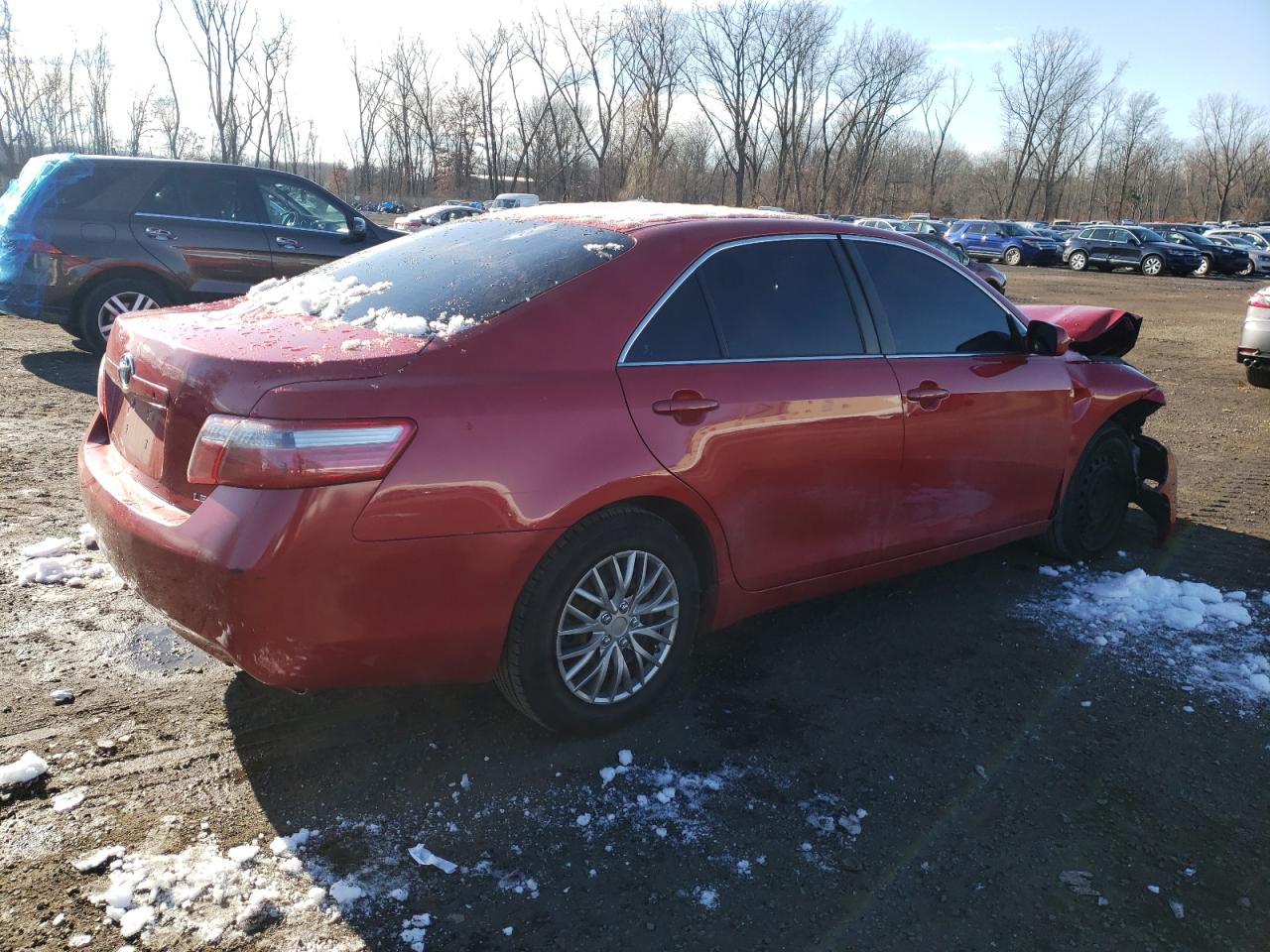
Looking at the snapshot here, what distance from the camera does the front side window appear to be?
29.6 feet

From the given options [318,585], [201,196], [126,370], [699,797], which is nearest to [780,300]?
[699,797]

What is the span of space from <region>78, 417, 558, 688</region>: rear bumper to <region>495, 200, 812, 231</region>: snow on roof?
49.7 inches

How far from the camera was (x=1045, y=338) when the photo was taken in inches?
167

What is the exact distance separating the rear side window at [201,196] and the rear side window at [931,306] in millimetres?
6929

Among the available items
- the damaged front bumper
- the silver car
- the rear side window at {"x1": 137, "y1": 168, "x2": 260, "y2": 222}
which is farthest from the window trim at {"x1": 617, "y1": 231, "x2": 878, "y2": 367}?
the silver car

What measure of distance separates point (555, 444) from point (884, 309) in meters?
1.73

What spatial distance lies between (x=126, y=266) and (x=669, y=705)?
7084 millimetres

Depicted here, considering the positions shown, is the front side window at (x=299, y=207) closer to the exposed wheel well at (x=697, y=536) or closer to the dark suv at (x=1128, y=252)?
the exposed wheel well at (x=697, y=536)

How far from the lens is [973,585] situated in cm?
462

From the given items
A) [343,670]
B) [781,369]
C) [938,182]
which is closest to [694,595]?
[781,369]

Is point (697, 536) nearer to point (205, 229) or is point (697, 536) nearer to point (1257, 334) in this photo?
point (205, 229)

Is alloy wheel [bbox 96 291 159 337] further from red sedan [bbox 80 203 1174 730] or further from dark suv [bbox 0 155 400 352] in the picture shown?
red sedan [bbox 80 203 1174 730]

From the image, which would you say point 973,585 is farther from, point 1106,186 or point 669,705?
point 1106,186

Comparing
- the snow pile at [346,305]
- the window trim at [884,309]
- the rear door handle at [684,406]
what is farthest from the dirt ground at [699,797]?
the snow pile at [346,305]
